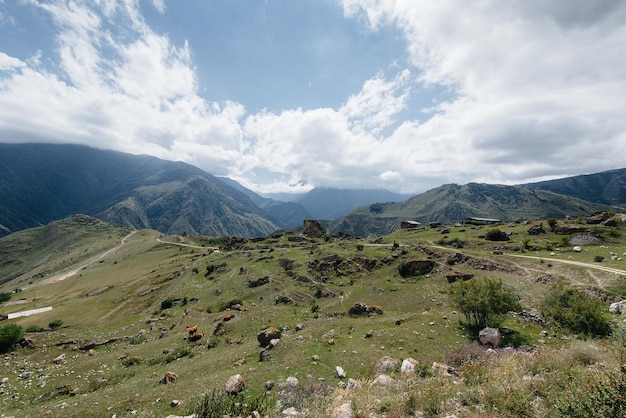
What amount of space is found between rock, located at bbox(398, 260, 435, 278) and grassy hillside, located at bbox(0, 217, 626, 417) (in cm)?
134

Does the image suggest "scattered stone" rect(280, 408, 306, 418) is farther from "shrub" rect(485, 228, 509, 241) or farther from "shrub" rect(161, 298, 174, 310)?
"shrub" rect(485, 228, 509, 241)

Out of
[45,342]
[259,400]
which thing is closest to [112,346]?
[45,342]

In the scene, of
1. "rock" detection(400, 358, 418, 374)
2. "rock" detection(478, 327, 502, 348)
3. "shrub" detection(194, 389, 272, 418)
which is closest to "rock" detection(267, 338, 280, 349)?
"shrub" detection(194, 389, 272, 418)

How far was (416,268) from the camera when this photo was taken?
52.1 meters

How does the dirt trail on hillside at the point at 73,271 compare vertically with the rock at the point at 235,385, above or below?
below

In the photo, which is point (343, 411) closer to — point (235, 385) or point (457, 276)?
point (235, 385)

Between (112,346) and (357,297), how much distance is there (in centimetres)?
3568

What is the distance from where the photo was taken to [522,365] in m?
11.8

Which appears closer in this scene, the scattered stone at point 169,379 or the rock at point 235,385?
the rock at point 235,385

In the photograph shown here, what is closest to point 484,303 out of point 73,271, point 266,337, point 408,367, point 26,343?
point 408,367

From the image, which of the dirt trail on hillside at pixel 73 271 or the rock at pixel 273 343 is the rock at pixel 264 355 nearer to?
the rock at pixel 273 343

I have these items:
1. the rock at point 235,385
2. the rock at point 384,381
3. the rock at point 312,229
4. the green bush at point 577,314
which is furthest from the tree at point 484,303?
the rock at point 312,229

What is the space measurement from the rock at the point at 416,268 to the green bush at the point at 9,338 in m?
54.1

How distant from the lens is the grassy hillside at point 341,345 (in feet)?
34.2
